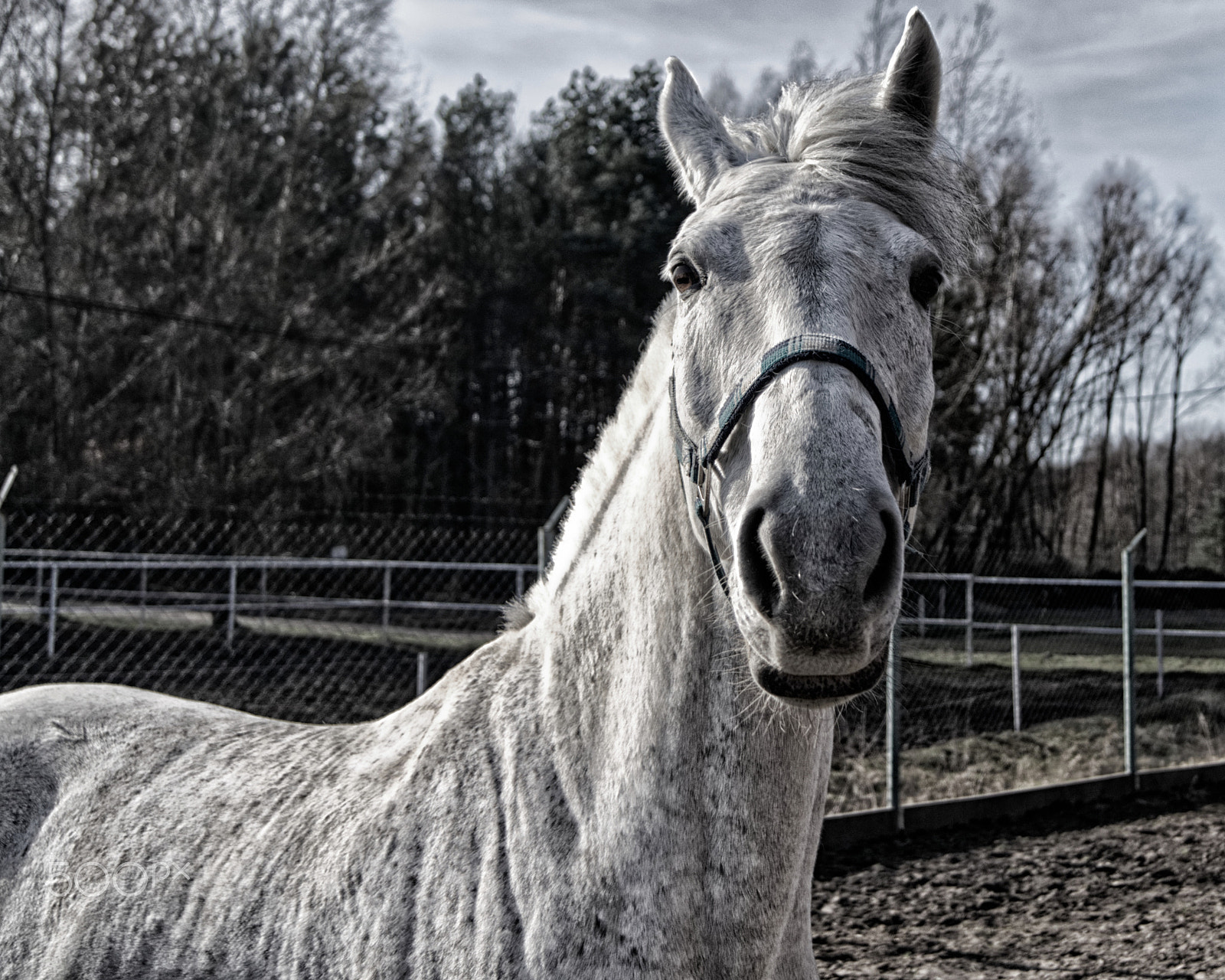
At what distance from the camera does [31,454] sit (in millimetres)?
17406

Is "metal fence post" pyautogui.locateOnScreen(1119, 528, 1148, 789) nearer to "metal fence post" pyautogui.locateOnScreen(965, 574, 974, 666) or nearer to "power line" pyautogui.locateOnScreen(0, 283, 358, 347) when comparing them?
"metal fence post" pyautogui.locateOnScreen(965, 574, 974, 666)

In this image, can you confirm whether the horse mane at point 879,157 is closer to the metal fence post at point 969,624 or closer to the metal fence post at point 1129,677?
the metal fence post at point 1129,677

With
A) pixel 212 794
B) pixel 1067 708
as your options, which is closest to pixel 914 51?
pixel 212 794

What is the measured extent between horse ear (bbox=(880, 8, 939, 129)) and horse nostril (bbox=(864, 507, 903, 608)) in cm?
88

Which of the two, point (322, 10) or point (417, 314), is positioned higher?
point (322, 10)

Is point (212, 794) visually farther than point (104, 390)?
No

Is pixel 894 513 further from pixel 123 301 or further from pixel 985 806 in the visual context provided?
pixel 123 301

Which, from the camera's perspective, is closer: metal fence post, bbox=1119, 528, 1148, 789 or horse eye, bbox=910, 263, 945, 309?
horse eye, bbox=910, 263, 945, 309

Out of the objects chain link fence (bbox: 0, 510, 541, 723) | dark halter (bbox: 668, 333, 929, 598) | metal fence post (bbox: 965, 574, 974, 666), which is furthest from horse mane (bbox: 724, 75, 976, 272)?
metal fence post (bbox: 965, 574, 974, 666)

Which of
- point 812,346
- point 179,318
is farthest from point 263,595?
point 812,346

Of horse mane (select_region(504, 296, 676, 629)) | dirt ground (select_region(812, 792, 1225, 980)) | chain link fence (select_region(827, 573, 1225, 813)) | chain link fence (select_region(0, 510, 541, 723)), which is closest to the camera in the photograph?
horse mane (select_region(504, 296, 676, 629))

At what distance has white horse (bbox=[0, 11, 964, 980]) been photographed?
1.28m

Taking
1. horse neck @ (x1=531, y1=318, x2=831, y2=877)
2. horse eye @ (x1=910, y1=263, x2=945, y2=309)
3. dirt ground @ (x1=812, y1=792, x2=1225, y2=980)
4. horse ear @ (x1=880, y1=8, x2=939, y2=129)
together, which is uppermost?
horse ear @ (x1=880, y1=8, x2=939, y2=129)

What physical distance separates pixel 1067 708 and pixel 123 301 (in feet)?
55.7
